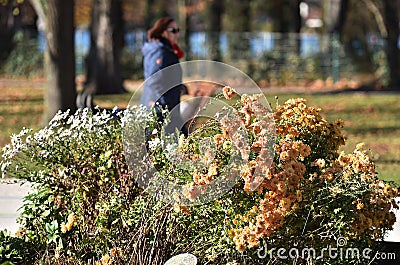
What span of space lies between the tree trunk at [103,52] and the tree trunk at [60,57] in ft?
25.9

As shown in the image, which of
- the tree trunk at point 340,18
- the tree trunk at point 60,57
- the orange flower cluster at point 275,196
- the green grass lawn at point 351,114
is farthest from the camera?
the tree trunk at point 340,18

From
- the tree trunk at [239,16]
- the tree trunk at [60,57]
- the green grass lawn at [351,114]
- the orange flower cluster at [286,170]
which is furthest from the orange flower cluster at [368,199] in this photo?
the tree trunk at [239,16]

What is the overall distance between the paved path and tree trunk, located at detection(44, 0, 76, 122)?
620 cm

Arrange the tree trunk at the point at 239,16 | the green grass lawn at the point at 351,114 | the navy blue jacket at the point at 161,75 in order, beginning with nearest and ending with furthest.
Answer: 1. the navy blue jacket at the point at 161,75
2. the green grass lawn at the point at 351,114
3. the tree trunk at the point at 239,16

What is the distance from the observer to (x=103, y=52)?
24156 millimetres

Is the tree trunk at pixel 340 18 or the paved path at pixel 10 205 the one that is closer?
the paved path at pixel 10 205

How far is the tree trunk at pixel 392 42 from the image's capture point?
29.0m

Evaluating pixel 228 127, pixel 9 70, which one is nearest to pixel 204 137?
pixel 228 127

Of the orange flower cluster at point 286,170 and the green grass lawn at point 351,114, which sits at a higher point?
the green grass lawn at point 351,114

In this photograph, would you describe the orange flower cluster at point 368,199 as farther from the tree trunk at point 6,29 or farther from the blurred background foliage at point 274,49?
the tree trunk at point 6,29

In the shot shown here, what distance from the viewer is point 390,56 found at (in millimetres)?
29031

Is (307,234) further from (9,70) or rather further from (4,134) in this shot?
(9,70)

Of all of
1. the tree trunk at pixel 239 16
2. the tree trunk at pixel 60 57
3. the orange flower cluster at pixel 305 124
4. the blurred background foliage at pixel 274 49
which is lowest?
the orange flower cluster at pixel 305 124

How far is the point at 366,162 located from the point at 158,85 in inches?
163
